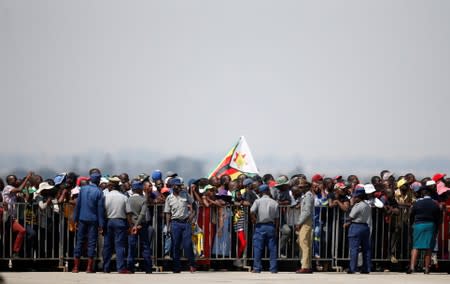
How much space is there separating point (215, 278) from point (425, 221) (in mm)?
5214

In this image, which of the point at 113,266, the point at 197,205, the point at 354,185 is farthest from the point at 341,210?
the point at 113,266

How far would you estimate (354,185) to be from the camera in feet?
107

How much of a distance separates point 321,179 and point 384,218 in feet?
5.59

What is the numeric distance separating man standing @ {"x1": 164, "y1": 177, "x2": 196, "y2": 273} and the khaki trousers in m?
2.45

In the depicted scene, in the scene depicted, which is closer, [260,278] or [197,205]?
[260,278]

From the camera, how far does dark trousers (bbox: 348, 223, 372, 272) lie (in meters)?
31.2

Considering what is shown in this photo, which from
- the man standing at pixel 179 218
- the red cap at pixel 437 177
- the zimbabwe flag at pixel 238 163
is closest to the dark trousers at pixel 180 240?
the man standing at pixel 179 218

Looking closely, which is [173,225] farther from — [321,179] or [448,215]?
[448,215]

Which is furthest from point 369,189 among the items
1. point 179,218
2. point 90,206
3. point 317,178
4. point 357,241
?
point 90,206

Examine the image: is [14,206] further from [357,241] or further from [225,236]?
[357,241]

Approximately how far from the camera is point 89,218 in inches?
1179

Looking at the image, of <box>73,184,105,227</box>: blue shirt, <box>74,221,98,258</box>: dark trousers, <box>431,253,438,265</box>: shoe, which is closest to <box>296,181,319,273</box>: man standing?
<box>431,253,438,265</box>: shoe

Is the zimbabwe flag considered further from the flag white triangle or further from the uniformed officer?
the uniformed officer

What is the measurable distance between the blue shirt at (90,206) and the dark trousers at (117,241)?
0.79 feet
